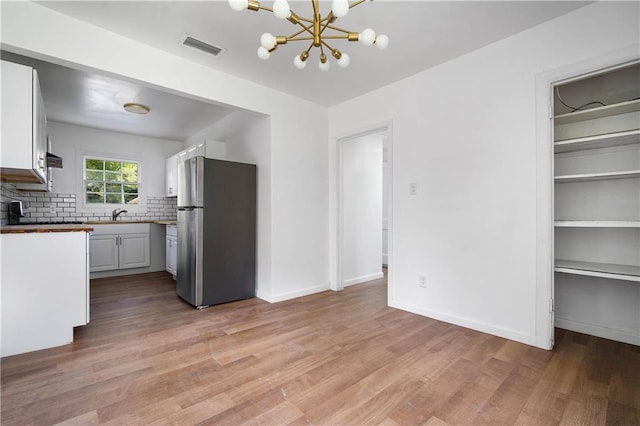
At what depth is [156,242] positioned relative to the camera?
548 cm

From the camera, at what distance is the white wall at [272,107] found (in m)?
2.14

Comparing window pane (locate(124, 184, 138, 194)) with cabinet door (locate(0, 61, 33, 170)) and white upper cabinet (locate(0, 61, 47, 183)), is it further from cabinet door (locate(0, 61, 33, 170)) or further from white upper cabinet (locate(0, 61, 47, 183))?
cabinet door (locate(0, 61, 33, 170))

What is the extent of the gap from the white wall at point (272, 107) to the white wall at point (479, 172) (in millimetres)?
1108

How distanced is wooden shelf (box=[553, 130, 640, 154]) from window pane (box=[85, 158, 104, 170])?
21.3 ft

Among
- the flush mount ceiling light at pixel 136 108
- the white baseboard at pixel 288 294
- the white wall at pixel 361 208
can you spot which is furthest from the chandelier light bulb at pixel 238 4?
the flush mount ceiling light at pixel 136 108

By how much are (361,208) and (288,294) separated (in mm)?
1711

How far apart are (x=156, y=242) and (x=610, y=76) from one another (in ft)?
21.3

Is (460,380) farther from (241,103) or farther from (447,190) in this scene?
(241,103)

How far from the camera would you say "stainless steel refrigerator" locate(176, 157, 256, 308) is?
330 cm

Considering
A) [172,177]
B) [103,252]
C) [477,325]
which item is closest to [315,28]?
[477,325]

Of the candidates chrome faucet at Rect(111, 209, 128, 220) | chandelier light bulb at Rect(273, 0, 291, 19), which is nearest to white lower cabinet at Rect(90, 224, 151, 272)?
chrome faucet at Rect(111, 209, 128, 220)

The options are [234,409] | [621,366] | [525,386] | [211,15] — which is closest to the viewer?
[234,409]

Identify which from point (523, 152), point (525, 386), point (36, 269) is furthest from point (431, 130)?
point (36, 269)

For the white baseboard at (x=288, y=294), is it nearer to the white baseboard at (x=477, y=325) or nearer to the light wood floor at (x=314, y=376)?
the light wood floor at (x=314, y=376)
